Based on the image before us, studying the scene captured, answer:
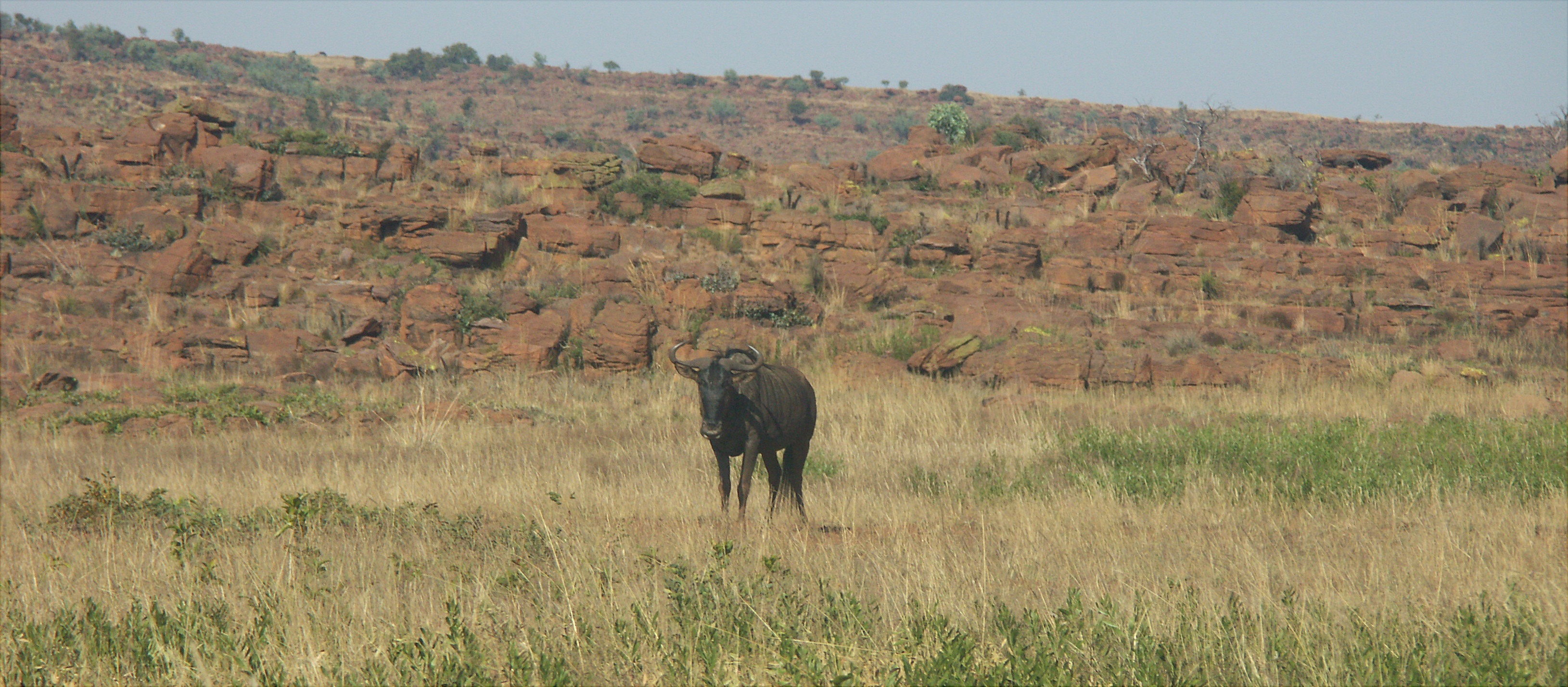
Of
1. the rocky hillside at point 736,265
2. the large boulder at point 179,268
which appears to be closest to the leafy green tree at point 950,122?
the rocky hillside at point 736,265

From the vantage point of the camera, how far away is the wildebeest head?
7.95 m

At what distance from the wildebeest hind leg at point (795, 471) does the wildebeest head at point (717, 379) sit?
3.52 feet

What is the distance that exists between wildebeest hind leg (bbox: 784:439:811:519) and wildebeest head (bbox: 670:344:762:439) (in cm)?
107

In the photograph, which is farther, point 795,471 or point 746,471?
point 795,471

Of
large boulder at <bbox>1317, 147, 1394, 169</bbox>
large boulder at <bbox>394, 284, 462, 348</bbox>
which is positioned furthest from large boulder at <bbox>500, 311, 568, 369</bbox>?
large boulder at <bbox>1317, 147, 1394, 169</bbox>

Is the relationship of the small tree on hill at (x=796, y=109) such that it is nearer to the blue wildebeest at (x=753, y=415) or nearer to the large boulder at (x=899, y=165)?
the large boulder at (x=899, y=165)

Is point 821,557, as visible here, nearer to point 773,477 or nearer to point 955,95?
point 773,477

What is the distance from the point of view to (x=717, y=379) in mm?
7957

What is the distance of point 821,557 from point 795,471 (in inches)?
84.5

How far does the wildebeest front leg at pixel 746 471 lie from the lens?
8438 millimetres

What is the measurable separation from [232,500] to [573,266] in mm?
14923

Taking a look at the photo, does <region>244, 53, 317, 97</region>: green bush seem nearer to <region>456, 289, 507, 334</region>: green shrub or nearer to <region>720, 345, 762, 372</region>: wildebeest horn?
<region>456, 289, 507, 334</region>: green shrub

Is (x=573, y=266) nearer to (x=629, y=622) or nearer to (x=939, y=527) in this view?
(x=939, y=527)

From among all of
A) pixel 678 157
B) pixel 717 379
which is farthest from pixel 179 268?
pixel 717 379
